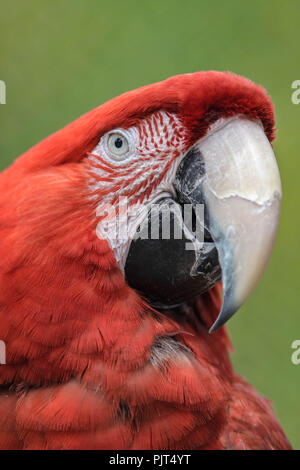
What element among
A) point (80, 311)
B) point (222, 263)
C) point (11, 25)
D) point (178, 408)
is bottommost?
point (178, 408)

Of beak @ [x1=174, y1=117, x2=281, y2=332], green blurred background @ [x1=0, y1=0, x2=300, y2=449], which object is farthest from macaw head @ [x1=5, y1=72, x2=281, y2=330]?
green blurred background @ [x1=0, y1=0, x2=300, y2=449]

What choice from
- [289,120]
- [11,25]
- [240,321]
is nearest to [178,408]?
[240,321]

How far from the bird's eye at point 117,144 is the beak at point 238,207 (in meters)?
0.13

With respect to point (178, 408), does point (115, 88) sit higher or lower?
higher

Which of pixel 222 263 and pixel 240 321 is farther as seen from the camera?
pixel 240 321

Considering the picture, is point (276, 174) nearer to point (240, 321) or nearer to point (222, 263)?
point (222, 263)

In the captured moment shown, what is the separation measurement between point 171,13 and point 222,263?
1933 mm

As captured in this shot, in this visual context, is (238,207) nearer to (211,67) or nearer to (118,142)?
(118,142)

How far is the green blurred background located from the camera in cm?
241

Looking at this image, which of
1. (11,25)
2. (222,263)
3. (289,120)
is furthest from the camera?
(11,25)

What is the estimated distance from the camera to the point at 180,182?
2.94 ft

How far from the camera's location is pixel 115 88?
8.00 ft

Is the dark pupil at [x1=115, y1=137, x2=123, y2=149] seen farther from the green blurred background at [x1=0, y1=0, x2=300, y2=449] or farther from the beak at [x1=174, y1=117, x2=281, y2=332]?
the green blurred background at [x1=0, y1=0, x2=300, y2=449]

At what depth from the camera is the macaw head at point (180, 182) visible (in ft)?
2.77
